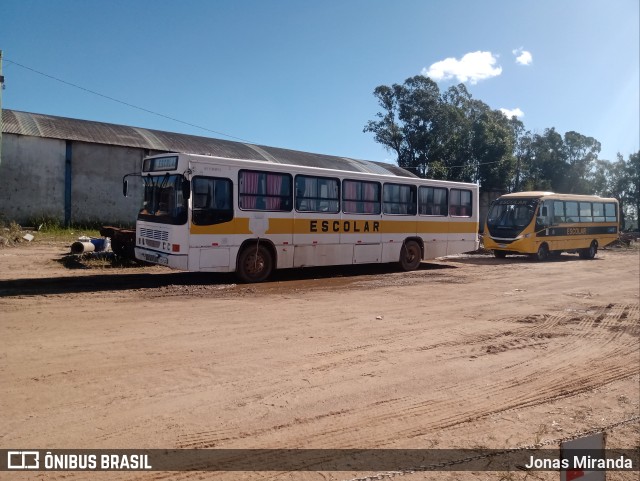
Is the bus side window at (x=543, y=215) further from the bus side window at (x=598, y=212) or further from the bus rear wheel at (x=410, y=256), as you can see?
the bus rear wheel at (x=410, y=256)

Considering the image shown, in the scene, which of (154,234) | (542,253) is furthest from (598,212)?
(154,234)

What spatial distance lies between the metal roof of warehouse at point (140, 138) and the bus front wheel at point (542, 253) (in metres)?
13.1

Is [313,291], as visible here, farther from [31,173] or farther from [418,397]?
[31,173]

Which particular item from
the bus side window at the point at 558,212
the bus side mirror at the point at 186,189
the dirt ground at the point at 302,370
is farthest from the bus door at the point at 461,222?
the bus side mirror at the point at 186,189

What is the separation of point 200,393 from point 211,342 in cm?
178

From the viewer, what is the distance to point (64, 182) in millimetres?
21641

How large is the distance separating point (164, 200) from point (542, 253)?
17.8 metres

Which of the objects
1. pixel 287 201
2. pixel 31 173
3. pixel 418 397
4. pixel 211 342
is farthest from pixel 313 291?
pixel 31 173

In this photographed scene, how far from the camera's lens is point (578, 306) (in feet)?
35.7

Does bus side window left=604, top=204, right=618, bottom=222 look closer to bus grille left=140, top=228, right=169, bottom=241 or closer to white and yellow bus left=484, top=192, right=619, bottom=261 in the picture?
white and yellow bus left=484, top=192, right=619, bottom=261

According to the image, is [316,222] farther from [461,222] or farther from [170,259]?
[461,222]

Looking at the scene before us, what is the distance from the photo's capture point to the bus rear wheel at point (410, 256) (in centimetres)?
1644

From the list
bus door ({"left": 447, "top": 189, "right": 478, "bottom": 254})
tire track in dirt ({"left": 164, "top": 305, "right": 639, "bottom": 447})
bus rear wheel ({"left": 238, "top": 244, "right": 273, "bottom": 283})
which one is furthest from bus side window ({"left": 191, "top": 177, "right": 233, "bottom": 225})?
bus door ({"left": 447, "top": 189, "right": 478, "bottom": 254})

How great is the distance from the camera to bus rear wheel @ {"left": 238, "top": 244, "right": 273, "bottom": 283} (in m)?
12.5
